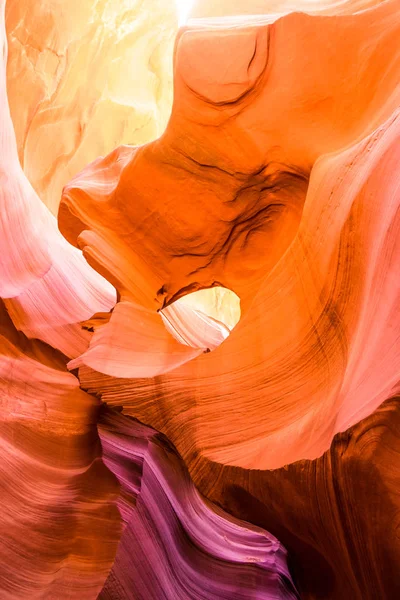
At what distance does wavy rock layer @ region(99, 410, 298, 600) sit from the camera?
1.87 metres

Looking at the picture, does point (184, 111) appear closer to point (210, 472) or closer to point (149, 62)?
point (210, 472)

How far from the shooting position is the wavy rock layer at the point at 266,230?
1587 millimetres

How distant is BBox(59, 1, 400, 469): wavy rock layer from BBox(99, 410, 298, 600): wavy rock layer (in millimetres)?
166

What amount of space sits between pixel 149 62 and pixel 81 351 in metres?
2.60

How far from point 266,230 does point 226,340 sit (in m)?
0.68

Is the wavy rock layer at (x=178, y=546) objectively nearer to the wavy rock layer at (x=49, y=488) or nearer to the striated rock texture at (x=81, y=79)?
the wavy rock layer at (x=49, y=488)

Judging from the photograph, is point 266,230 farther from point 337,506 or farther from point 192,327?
point 337,506

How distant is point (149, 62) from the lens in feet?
14.0

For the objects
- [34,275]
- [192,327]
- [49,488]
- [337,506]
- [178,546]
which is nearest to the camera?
[337,506]

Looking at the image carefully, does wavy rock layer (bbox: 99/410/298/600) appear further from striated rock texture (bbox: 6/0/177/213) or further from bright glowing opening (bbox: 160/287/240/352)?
striated rock texture (bbox: 6/0/177/213)

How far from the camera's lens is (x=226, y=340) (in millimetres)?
2141

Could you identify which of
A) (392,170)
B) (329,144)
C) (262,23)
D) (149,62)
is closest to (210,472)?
(392,170)

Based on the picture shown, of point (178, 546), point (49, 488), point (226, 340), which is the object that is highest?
point (226, 340)

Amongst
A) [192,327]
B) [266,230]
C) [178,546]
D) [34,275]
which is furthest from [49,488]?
[266,230]
